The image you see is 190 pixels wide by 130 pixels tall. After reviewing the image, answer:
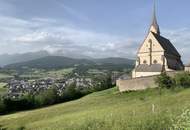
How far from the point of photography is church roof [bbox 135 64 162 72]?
7188 cm

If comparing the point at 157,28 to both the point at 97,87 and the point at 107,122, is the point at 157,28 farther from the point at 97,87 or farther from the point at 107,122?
the point at 107,122

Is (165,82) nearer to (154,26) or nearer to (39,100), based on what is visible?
(154,26)

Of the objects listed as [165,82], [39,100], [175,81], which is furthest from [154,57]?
[39,100]

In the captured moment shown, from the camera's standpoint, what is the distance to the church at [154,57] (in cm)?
7317

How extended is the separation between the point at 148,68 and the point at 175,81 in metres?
22.6

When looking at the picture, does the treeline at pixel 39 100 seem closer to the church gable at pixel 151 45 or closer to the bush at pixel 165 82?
the church gable at pixel 151 45

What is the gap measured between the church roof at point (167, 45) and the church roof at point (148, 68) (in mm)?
4420

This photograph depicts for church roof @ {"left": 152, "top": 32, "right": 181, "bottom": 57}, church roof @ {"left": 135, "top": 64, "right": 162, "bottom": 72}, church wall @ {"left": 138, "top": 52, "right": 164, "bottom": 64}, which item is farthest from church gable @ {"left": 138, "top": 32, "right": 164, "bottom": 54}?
church roof @ {"left": 135, "top": 64, "right": 162, "bottom": 72}

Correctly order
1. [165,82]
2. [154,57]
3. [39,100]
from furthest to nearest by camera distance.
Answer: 1. [39,100]
2. [154,57]
3. [165,82]

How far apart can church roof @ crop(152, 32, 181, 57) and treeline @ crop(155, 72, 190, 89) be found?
77.5 ft

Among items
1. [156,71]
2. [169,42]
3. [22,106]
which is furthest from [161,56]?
[22,106]

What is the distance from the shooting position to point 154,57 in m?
75.4

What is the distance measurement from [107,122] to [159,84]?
37715 millimetres

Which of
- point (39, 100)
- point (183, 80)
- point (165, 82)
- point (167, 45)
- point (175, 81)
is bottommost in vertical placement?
point (39, 100)
